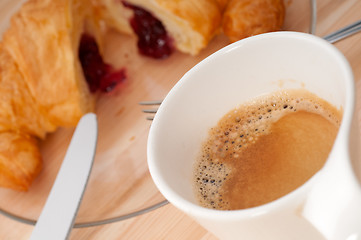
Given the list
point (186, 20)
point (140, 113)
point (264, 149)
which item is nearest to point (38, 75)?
point (140, 113)

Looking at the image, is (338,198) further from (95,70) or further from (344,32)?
(95,70)

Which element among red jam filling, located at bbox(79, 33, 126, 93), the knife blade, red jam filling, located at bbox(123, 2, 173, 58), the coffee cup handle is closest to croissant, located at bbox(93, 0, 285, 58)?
red jam filling, located at bbox(123, 2, 173, 58)

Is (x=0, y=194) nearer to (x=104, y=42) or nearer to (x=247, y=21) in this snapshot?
(x=104, y=42)

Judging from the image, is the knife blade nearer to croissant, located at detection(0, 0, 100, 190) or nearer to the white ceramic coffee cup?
croissant, located at detection(0, 0, 100, 190)

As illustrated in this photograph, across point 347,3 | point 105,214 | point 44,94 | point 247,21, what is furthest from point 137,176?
point 347,3

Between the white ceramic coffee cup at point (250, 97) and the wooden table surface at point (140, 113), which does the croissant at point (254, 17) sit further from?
the white ceramic coffee cup at point (250, 97)

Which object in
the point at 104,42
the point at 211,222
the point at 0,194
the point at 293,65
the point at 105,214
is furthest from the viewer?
the point at 104,42
